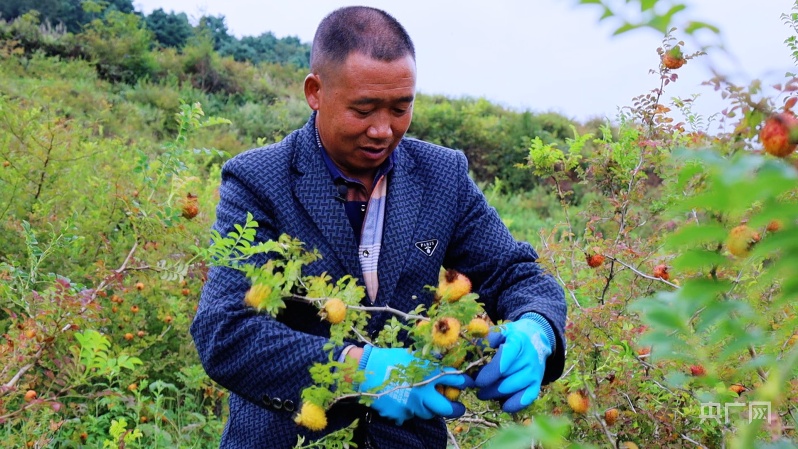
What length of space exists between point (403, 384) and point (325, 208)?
50cm

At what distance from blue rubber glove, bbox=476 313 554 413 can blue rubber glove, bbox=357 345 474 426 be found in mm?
52

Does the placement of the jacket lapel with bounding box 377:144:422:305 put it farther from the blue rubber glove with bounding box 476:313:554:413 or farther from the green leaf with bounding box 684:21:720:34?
the green leaf with bounding box 684:21:720:34

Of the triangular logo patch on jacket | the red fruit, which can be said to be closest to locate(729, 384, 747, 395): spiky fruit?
the red fruit

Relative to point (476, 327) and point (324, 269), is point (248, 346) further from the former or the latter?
point (476, 327)

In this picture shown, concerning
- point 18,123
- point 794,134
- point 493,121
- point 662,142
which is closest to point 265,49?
point 493,121

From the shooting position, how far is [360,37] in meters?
1.92

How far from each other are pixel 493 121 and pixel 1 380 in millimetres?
9945

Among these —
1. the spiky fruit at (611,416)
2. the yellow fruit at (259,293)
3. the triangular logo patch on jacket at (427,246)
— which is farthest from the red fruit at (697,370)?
the yellow fruit at (259,293)

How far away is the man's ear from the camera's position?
201 centimetres

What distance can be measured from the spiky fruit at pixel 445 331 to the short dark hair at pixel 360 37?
754 millimetres

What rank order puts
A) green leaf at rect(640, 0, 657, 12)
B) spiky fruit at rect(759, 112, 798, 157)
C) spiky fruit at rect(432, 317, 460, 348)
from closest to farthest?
green leaf at rect(640, 0, 657, 12) → spiky fruit at rect(759, 112, 798, 157) → spiky fruit at rect(432, 317, 460, 348)

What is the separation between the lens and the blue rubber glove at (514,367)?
1.62m

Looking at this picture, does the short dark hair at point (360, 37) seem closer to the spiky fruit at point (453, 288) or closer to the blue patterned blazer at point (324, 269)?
the blue patterned blazer at point (324, 269)

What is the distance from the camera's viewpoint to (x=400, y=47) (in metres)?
1.93
